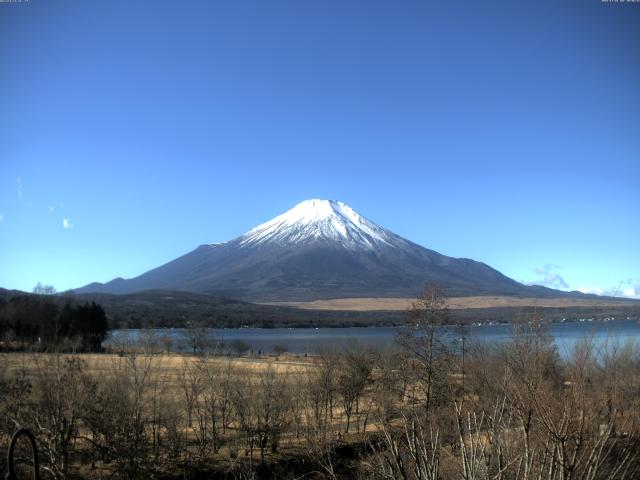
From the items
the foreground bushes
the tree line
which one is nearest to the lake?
the foreground bushes

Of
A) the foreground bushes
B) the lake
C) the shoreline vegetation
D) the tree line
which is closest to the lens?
the foreground bushes

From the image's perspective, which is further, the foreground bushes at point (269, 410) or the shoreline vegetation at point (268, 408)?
the shoreline vegetation at point (268, 408)

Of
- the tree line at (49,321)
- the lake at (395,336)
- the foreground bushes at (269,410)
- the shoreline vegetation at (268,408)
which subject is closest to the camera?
the foreground bushes at (269,410)

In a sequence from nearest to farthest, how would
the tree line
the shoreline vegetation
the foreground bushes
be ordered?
the foreground bushes → the shoreline vegetation → the tree line

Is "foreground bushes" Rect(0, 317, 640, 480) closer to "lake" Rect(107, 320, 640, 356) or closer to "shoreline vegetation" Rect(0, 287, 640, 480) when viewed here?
"shoreline vegetation" Rect(0, 287, 640, 480)

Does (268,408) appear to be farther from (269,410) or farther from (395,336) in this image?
(395,336)

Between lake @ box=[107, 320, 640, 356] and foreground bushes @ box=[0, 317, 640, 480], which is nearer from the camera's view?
foreground bushes @ box=[0, 317, 640, 480]

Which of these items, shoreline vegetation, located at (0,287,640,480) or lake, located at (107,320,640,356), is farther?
lake, located at (107,320,640,356)

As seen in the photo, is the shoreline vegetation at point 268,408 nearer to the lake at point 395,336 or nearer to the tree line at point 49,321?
the lake at point 395,336

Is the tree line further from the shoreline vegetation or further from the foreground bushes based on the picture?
the foreground bushes

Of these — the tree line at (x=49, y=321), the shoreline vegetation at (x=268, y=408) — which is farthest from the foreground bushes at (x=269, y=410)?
the tree line at (x=49, y=321)

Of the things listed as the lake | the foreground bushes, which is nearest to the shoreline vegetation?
the foreground bushes

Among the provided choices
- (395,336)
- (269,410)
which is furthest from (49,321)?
(269,410)

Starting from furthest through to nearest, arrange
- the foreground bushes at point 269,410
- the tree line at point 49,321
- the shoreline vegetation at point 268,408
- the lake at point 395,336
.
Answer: the tree line at point 49,321, the lake at point 395,336, the shoreline vegetation at point 268,408, the foreground bushes at point 269,410
